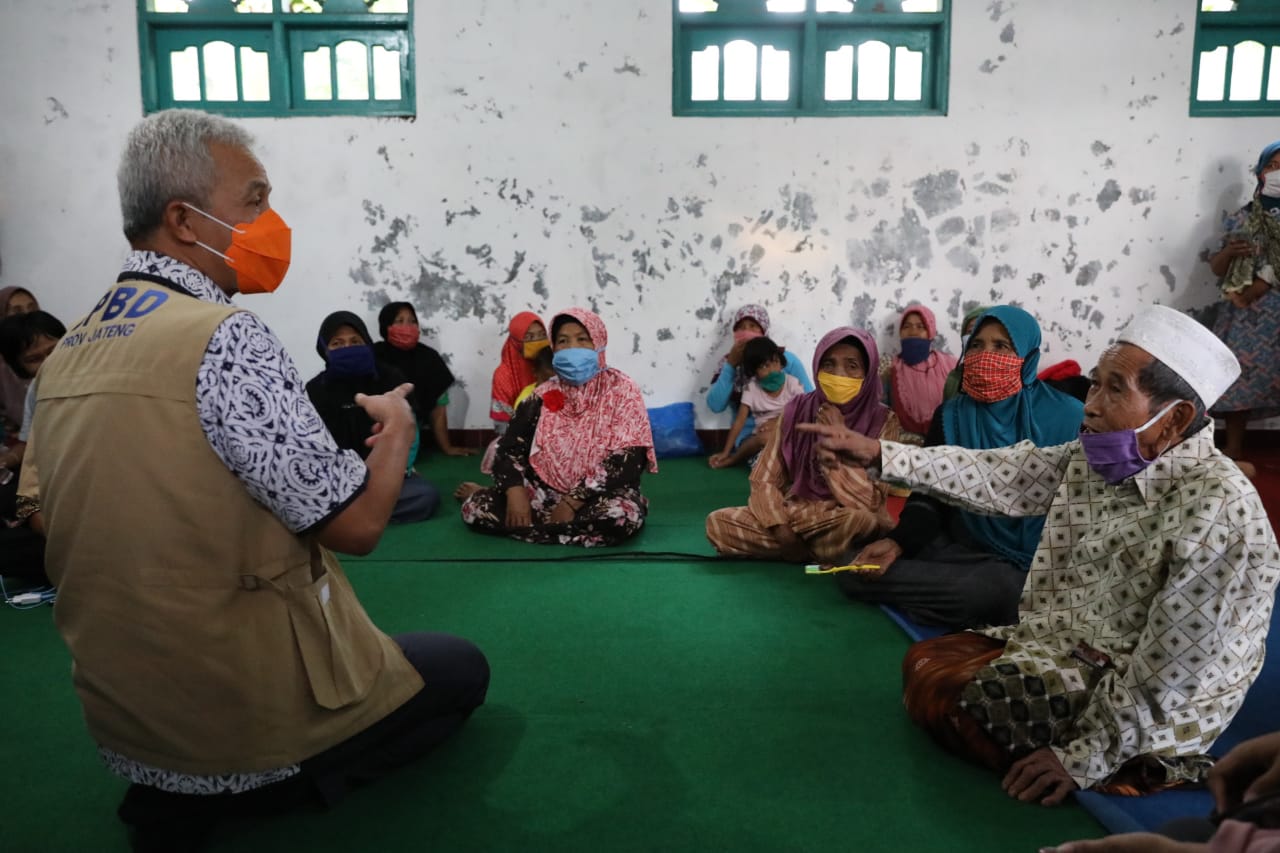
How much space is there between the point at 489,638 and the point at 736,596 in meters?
0.85

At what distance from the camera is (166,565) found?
1334mm

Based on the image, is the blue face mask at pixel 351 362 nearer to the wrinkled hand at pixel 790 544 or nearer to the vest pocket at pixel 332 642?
the wrinkled hand at pixel 790 544

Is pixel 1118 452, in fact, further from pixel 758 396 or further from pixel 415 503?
pixel 758 396

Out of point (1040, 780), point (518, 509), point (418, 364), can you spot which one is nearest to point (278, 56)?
point (418, 364)

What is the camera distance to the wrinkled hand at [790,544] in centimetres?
319

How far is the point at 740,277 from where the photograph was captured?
5551mm

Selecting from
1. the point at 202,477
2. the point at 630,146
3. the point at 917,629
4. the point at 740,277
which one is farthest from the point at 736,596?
the point at 630,146

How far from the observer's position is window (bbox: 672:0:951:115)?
5.30 meters

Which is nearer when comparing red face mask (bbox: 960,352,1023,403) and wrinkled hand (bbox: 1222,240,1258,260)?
red face mask (bbox: 960,352,1023,403)

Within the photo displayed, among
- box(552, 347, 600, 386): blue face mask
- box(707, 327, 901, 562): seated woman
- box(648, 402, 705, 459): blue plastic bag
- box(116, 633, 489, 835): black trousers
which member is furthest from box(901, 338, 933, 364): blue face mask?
box(116, 633, 489, 835): black trousers

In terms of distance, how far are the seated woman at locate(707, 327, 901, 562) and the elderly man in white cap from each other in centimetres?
107

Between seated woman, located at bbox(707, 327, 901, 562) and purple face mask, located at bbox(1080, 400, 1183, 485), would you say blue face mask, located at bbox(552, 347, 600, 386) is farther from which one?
purple face mask, located at bbox(1080, 400, 1183, 485)

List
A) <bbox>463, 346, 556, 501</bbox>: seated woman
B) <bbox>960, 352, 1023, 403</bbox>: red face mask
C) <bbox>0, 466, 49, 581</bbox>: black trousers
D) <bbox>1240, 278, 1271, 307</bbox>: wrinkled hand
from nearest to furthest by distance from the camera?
<bbox>960, 352, 1023, 403</bbox>: red face mask, <bbox>0, 466, 49, 581</bbox>: black trousers, <bbox>463, 346, 556, 501</bbox>: seated woman, <bbox>1240, 278, 1271, 307</bbox>: wrinkled hand

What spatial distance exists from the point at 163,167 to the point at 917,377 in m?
4.47
